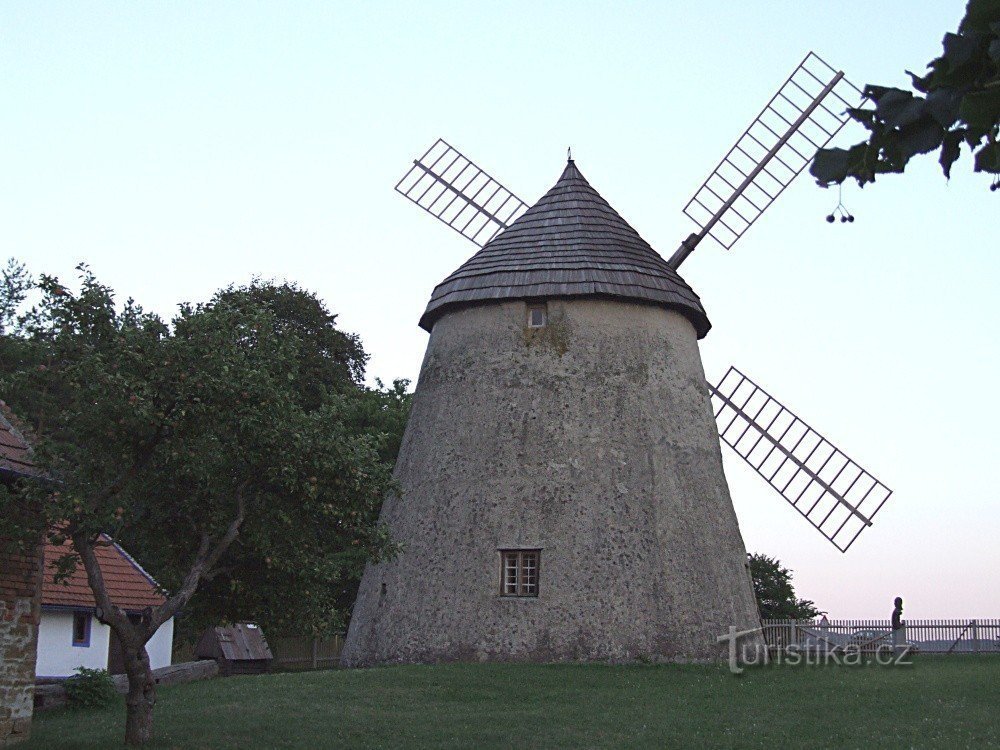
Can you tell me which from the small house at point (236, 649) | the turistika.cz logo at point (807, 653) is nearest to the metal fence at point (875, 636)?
the turistika.cz logo at point (807, 653)

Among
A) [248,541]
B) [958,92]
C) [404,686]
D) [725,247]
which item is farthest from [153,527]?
[725,247]

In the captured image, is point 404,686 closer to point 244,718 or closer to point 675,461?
point 244,718

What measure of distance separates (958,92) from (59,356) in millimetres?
12161

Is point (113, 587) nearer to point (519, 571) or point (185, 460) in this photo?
point (519, 571)

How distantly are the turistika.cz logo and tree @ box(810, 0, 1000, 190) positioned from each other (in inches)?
687

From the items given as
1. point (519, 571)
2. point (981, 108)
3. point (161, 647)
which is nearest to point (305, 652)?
point (161, 647)

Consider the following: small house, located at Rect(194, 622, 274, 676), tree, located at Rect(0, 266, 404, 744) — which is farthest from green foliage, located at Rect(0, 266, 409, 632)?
small house, located at Rect(194, 622, 274, 676)

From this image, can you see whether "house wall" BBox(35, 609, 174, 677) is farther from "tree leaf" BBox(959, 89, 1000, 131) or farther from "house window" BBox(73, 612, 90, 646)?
"tree leaf" BBox(959, 89, 1000, 131)

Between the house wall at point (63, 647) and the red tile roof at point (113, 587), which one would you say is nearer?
the red tile roof at point (113, 587)

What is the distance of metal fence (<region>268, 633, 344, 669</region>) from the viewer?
34.4 meters

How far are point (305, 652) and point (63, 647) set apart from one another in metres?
11.3

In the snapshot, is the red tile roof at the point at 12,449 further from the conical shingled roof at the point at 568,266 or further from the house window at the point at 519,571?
the conical shingled roof at the point at 568,266

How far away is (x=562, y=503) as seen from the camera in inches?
840

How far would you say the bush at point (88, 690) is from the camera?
19.1m
